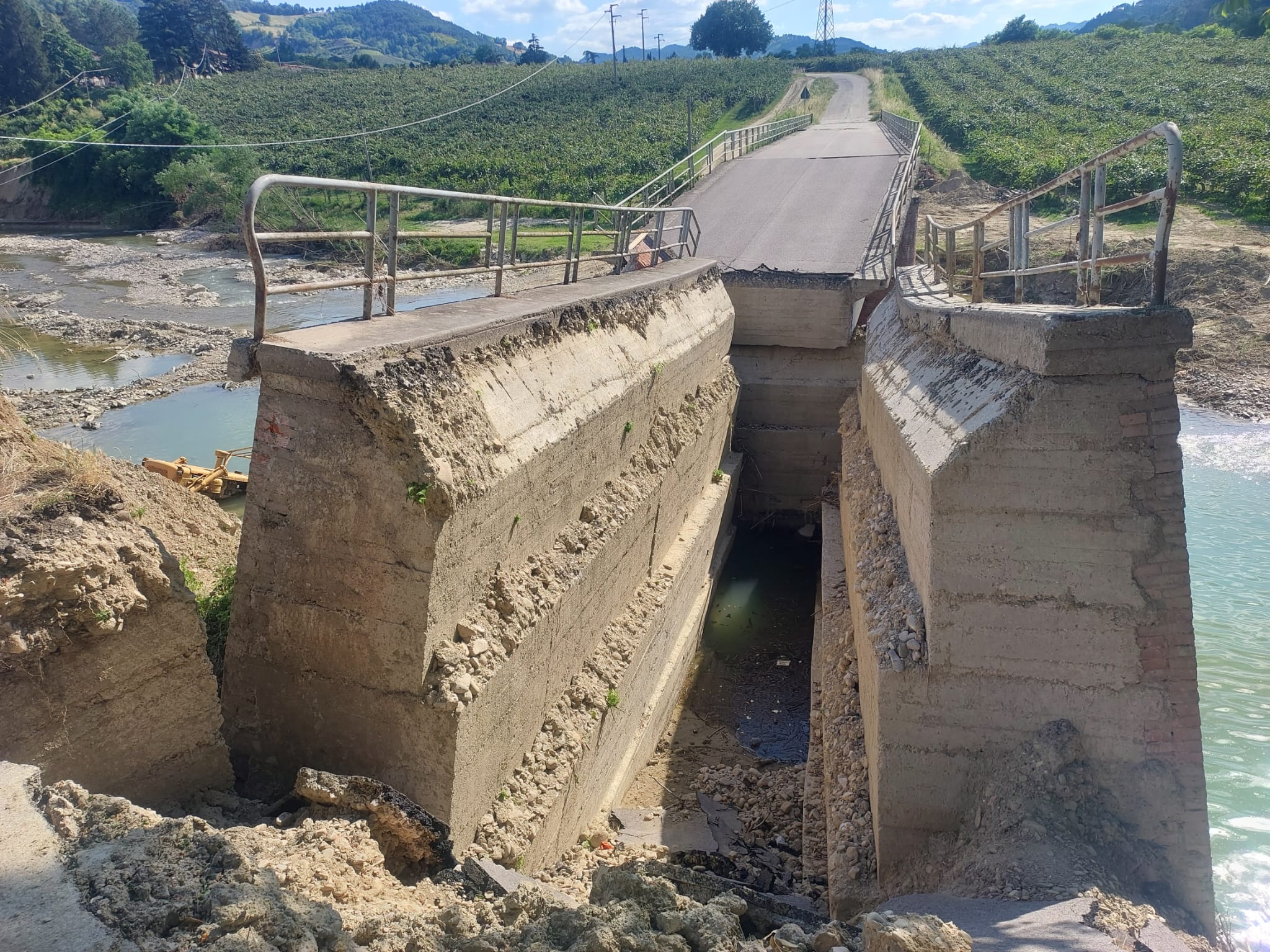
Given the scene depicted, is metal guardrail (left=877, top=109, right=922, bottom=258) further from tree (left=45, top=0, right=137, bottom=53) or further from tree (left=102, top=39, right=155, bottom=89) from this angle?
tree (left=45, top=0, right=137, bottom=53)

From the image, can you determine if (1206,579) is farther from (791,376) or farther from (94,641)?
(94,641)

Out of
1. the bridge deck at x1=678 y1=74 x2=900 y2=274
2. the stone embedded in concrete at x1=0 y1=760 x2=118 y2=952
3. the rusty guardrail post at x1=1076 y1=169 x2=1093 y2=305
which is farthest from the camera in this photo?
the bridge deck at x1=678 y1=74 x2=900 y2=274

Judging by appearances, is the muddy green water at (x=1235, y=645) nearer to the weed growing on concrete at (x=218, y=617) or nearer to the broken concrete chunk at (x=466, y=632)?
the broken concrete chunk at (x=466, y=632)

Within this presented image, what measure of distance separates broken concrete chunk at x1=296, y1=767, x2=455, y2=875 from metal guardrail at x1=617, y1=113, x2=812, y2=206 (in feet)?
51.6

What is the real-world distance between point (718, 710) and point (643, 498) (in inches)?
122

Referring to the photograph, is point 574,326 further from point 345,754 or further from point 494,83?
point 494,83

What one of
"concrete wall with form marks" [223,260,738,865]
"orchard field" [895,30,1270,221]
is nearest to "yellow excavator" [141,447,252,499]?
"concrete wall with form marks" [223,260,738,865]

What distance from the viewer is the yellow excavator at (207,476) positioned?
1244 centimetres

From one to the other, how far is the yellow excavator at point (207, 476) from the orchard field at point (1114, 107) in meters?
28.1

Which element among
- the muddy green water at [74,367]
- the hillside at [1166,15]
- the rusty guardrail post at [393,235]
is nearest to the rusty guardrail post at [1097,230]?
the rusty guardrail post at [393,235]

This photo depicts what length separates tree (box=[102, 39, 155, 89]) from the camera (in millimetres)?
75000

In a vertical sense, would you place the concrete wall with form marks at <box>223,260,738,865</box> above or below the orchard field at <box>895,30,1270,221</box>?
below

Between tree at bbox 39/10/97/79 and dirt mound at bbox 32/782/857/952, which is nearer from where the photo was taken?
dirt mound at bbox 32/782/857/952

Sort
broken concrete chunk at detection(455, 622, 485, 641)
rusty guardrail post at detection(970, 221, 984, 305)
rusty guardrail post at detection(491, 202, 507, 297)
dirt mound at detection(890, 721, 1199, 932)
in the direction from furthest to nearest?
rusty guardrail post at detection(970, 221, 984, 305) → rusty guardrail post at detection(491, 202, 507, 297) → broken concrete chunk at detection(455, 622, 485, 641) → dirt mound at detection(890, 721, 1199, 932)
